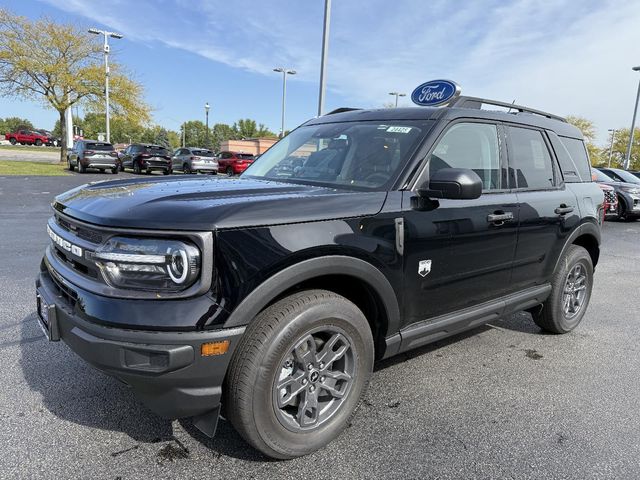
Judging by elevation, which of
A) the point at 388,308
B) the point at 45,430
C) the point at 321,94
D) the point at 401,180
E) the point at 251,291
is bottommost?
the point at 45,430

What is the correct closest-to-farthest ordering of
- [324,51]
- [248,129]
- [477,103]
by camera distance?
[477,103] < [324,51] < [248,129]

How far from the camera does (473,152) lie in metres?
3.28

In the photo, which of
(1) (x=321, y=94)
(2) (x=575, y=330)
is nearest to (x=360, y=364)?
(2) (x=575, y=330)

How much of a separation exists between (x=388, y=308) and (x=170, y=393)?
1.23m

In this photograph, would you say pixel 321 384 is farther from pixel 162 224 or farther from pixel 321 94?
pixel 321 94

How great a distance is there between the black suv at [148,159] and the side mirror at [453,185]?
81.5ft

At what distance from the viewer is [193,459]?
2.35 m

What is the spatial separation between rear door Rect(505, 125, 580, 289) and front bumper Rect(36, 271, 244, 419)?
2422 millimetres

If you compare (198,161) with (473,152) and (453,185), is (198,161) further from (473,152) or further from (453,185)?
(453,185)

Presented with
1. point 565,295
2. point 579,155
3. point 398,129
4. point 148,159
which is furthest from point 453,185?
point 148,159

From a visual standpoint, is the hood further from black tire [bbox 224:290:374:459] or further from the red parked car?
the red parked car

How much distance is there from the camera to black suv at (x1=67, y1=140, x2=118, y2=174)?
22.7 metres

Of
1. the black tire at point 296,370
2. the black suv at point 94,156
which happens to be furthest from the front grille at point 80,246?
the black suv at point 94,156

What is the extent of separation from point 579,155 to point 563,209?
2.93 feet
